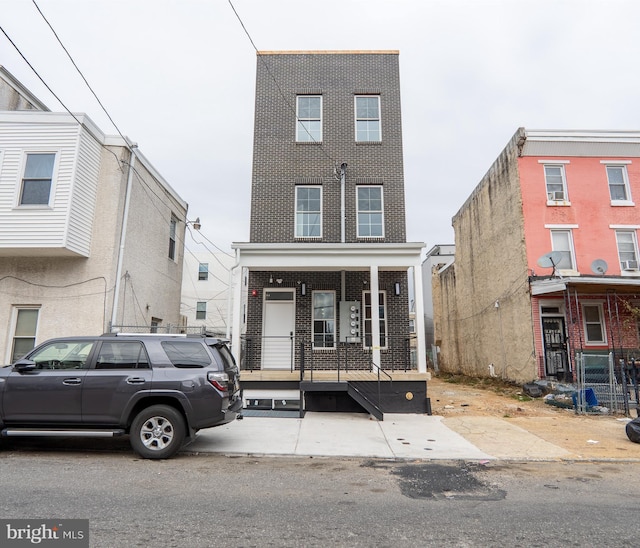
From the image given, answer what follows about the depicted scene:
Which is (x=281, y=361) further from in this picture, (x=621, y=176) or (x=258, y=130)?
(x=621, y=176)

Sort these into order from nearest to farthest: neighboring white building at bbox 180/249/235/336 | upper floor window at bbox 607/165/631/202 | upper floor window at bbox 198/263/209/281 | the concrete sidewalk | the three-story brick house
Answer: the concrete sidewalk → the three-story brick house → upper floor window at bbox 607/165/631/202 → neighboring white building at bbox 180/249/235/336 → upper floor window at bbox 198/263/209/281

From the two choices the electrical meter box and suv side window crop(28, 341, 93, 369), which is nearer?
suv side window crop(28, 341, 93, 369)

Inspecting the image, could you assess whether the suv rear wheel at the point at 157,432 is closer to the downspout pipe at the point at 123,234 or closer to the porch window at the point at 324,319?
the downspout pipe at the point at 123,234

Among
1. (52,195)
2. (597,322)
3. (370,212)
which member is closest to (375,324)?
(370,212)

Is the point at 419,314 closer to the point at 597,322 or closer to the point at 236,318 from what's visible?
the point at 236,318

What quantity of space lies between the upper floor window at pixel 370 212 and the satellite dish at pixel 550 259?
241 inches

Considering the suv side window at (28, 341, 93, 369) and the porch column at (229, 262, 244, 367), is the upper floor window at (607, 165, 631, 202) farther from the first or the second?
the suv side window at (28, 341, 93, 369)

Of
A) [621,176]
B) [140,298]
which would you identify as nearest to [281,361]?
[140,298]

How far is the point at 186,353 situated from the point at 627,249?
1679 cm

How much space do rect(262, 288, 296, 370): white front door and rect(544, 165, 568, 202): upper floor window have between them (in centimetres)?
1113

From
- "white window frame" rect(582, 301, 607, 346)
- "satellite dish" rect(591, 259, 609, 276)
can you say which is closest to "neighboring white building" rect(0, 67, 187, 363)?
"satellite dish" rect(591, 259, 609, 276)

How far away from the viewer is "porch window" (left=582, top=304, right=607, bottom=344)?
49.0 ft

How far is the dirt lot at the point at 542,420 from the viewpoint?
7259 mm

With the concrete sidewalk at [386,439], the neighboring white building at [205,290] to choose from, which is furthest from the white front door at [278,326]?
the neighboring white building at [205,290]
